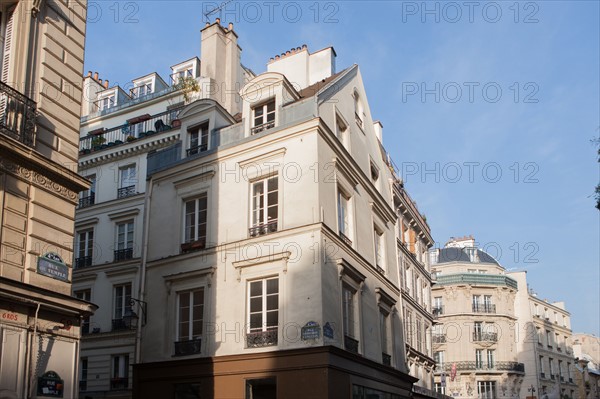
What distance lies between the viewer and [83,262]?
2659 centimetres

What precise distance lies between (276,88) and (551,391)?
49127mm

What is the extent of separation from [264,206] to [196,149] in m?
4.03

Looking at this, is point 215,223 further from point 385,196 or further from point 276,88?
point 385,196

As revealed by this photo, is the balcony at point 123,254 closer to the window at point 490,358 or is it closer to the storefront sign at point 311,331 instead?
the storefront sign at point 311,331

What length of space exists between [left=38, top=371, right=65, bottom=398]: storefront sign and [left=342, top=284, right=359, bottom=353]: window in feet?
31.0

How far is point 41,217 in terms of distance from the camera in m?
11.1

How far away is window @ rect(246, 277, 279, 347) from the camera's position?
721 inches

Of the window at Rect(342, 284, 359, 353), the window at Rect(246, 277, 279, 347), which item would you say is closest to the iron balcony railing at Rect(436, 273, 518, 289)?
the window at Rect(342, 284, 359, 353)

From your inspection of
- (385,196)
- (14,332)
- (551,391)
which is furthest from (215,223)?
(551,391)

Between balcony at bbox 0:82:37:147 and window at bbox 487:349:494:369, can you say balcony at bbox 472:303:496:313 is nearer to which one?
window at bbox 487:349:494:369

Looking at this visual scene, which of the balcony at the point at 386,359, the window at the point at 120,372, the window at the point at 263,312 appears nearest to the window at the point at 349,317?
the window at the point at 263,312

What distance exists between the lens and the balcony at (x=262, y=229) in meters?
19.4

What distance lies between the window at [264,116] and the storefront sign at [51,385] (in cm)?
1168

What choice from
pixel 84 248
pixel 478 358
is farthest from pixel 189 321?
pixel 478 358
